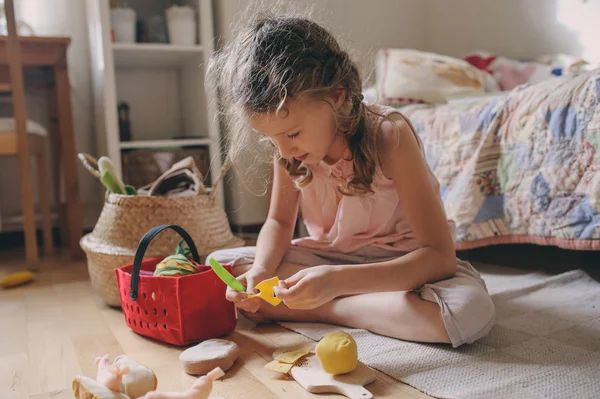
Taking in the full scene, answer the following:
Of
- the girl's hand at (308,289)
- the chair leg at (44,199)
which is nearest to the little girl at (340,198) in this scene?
the girl's hand at (308,289)

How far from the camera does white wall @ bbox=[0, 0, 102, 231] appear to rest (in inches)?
86.5

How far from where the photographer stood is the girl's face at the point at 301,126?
2.74ft

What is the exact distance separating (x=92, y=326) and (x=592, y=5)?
1.89 meters

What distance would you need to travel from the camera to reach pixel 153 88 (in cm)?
230

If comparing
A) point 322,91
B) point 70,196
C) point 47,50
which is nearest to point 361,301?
point 322,91

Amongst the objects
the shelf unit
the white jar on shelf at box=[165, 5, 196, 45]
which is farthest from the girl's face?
the white jar on shelf at box=[165, 5, 196, 45]

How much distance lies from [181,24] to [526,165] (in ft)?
4.11

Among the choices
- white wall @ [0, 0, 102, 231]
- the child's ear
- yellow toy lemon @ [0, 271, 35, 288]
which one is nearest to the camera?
the child's ear

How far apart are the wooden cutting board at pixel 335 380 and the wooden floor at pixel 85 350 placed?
12 mm

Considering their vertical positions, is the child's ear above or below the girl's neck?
above

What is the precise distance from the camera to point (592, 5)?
1.96 meters

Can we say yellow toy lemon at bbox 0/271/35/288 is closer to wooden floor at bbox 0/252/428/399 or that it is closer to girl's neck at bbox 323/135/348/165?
wooden floor at bbox 0/252/428/399

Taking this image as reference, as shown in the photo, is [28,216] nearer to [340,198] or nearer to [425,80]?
[340,198]

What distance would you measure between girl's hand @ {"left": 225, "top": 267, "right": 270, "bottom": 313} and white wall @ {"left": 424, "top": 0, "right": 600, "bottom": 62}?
1591 mm
